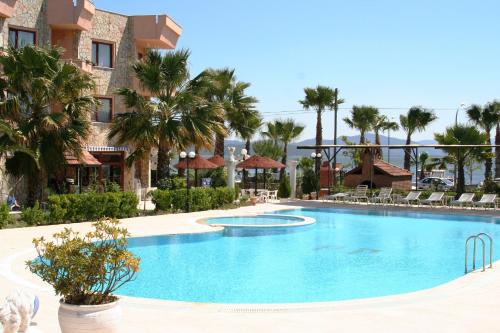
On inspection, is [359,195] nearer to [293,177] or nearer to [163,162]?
[293,177]

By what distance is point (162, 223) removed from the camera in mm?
19203

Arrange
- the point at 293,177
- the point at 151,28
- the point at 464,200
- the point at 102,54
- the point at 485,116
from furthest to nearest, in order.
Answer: the point at 485,116
the point at 293,177
the point at 151,28
the point at 102,54
the point at 464,200

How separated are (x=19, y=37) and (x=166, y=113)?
6930mm

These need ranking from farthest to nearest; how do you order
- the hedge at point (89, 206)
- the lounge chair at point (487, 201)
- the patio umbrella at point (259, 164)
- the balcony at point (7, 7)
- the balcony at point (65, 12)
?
the patio umbrella at point (259, 164) → the lounge chair at point (487, 201) → the balcony at point (65, 12) → the balcony at point (7, 7) → the hedge at point (89, 206)

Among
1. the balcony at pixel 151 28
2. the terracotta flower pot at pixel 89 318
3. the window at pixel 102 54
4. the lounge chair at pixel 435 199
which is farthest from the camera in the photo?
the balcony at pixel 151 28

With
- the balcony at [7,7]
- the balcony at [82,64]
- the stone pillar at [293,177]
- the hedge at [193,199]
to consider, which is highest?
the balcony at [7,7]

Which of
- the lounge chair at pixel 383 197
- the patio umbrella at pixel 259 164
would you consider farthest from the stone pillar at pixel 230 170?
the lounge chair at pixel 383 197

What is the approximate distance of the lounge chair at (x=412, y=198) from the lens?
27.2 metres

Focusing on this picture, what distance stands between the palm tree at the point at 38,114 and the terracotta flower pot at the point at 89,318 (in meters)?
13.1

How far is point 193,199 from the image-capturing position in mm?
23344

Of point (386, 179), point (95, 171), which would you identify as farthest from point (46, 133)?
point (386, 179)

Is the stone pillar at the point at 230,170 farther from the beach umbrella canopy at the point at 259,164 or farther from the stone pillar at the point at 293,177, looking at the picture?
the stone pillar at the point at 293,177

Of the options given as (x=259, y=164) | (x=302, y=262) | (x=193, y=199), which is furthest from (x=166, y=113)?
(x=302, y=262)

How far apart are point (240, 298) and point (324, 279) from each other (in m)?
2.43
